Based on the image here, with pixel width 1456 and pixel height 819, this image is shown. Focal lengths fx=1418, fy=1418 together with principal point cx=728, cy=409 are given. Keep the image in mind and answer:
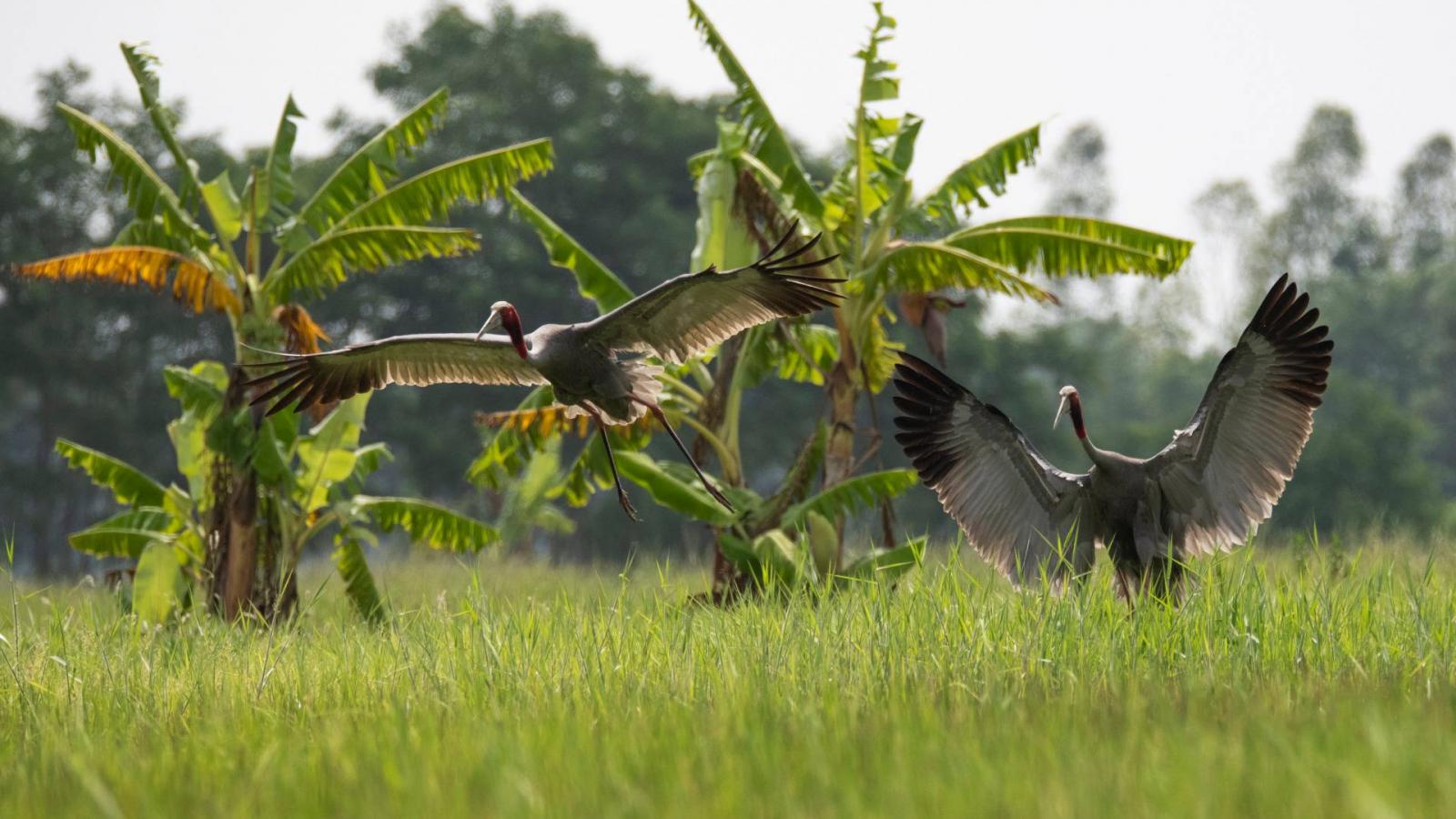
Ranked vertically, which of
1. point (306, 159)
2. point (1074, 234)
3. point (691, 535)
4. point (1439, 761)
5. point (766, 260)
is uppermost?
point (306, 159)

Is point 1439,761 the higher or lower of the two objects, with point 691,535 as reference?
higher

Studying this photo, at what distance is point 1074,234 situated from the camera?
30.6ft

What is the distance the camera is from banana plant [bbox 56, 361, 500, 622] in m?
9.71

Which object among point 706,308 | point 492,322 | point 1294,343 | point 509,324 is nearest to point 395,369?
point 492,322

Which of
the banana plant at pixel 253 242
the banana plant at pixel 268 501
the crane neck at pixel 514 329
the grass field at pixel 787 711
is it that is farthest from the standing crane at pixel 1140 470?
the banana plant at pixel 268 501

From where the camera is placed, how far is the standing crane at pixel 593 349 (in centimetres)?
638

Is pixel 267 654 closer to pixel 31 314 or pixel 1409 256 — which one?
pixel 31 314

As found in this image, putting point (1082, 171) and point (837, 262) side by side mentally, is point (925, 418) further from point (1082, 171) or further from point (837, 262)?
point (1082, 171)

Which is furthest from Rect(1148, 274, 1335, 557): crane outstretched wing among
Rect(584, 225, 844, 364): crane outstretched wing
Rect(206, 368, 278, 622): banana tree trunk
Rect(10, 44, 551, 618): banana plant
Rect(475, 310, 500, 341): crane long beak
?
Rect(206, 368, 278, 622): banana tree trunk

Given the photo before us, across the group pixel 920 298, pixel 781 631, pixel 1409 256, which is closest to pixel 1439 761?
pixel 781 631

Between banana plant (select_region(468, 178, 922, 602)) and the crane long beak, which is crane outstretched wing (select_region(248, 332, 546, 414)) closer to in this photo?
the crane long beak

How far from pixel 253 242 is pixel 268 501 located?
6.14ft

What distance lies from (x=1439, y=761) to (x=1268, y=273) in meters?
44.8

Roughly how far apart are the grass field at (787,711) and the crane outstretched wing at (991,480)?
1.05ft
